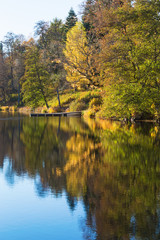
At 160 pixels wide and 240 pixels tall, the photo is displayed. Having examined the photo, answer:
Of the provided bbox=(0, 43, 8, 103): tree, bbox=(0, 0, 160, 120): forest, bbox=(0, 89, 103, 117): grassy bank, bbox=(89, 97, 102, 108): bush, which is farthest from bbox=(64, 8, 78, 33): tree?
bbox=(89, 97, 102, 108): bush

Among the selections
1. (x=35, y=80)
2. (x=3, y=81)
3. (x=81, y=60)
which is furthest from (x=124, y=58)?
(x=3, y=81)

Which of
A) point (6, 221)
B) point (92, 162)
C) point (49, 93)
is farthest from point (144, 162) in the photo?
point (49, 93)

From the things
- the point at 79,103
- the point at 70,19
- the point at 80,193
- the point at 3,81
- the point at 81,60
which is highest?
the point at 70,19

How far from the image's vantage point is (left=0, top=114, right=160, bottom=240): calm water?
5.99m

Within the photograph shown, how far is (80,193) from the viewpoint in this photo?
317 inches

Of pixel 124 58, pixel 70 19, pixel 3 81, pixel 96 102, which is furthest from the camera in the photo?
pixel 3 81

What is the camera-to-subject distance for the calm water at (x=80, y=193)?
19.6 feet

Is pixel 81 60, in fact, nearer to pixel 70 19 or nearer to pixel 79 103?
pixel 79 103

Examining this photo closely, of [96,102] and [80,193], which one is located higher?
[96,102]

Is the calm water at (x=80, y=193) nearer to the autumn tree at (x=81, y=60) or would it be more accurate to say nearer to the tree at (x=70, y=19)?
the autumn tree at (x=81, y=60)

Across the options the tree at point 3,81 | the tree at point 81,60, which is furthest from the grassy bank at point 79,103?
the tree at point 3,81

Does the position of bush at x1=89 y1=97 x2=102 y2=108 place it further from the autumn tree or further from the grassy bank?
the autumn tree

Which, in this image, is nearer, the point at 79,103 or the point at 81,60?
the point at 81,60

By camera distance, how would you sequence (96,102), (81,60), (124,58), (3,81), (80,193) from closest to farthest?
(80,193) < (124,58) < (81,60) < (96,102) < (3,81)
